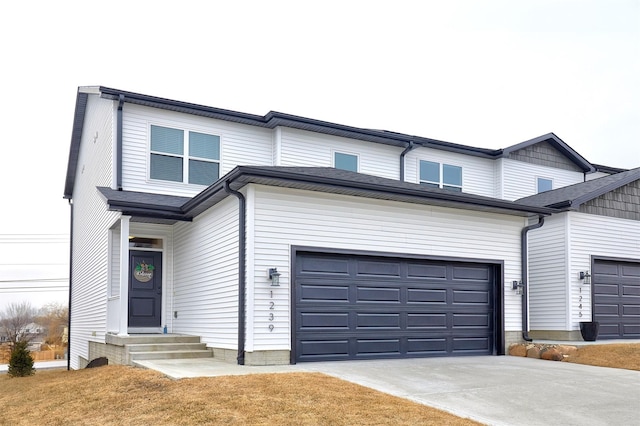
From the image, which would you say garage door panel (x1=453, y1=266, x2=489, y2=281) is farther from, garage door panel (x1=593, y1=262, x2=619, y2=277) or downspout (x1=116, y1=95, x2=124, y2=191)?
downspout (x1=116, y1=95, x2=124, y2=191)

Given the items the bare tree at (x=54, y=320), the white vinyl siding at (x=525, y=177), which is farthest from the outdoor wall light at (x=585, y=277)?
the bare tree at (x=54, y=320)

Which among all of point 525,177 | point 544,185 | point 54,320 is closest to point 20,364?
point 525,177

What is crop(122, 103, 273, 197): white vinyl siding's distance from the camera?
48.6 ft

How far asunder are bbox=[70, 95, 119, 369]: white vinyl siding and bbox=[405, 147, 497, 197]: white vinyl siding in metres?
8.53

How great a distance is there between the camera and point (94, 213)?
16875 mm

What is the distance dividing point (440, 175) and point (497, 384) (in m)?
10.6

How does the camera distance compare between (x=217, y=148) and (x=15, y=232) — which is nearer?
(x=217, y=148)

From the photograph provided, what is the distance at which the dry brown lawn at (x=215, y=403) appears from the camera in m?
6.94

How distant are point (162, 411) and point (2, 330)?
134ft

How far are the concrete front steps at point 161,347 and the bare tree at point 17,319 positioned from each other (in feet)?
106

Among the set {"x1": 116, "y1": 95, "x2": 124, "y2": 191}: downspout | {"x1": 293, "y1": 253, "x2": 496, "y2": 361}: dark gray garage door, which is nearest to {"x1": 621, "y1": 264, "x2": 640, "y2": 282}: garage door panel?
{"x1": 293, "y1": 253, "x2": 496, "y2": 361}: dark gray garage door

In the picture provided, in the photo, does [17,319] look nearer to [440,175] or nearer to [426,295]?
[440,175]

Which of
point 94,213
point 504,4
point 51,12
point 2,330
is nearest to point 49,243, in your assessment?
point 2,330

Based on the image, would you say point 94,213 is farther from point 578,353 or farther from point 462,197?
point 578,353
